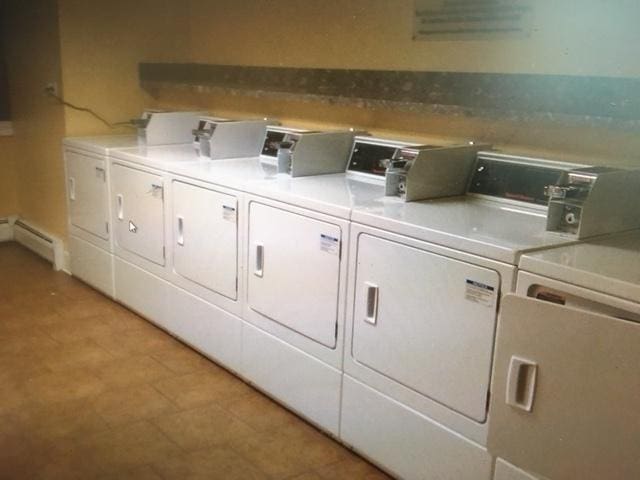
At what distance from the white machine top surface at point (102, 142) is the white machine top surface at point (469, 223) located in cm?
205

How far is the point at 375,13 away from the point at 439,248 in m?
1.64

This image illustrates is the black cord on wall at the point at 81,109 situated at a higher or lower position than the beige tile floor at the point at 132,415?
higher

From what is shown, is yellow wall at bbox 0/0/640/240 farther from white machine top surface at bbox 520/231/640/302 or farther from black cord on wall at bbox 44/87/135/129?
white machine top surface at bbox 520/231/640/302

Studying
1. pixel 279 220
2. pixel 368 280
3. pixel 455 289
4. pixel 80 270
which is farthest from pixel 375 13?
pixel 80 270

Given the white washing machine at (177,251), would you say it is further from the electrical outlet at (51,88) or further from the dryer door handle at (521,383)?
the dryer door handle at (521,383)

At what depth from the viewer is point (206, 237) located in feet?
10.5

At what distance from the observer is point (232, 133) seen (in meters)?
3.71

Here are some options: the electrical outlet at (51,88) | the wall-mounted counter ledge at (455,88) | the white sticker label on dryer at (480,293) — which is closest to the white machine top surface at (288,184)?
the wall-mounted counter ledge at (455,88)

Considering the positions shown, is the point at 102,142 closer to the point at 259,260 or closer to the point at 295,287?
the point at 259,260

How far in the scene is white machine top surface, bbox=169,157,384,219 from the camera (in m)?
2.59

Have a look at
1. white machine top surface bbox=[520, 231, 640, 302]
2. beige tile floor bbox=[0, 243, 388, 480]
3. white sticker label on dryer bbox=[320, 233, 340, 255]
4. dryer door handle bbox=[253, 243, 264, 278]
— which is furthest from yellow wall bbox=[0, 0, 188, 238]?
white machine top surface bbox=[520, 231, 640, 302]

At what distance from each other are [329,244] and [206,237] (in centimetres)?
89

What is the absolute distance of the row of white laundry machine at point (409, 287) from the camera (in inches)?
68.3

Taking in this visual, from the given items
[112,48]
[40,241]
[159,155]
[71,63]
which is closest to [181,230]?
[159,155]
